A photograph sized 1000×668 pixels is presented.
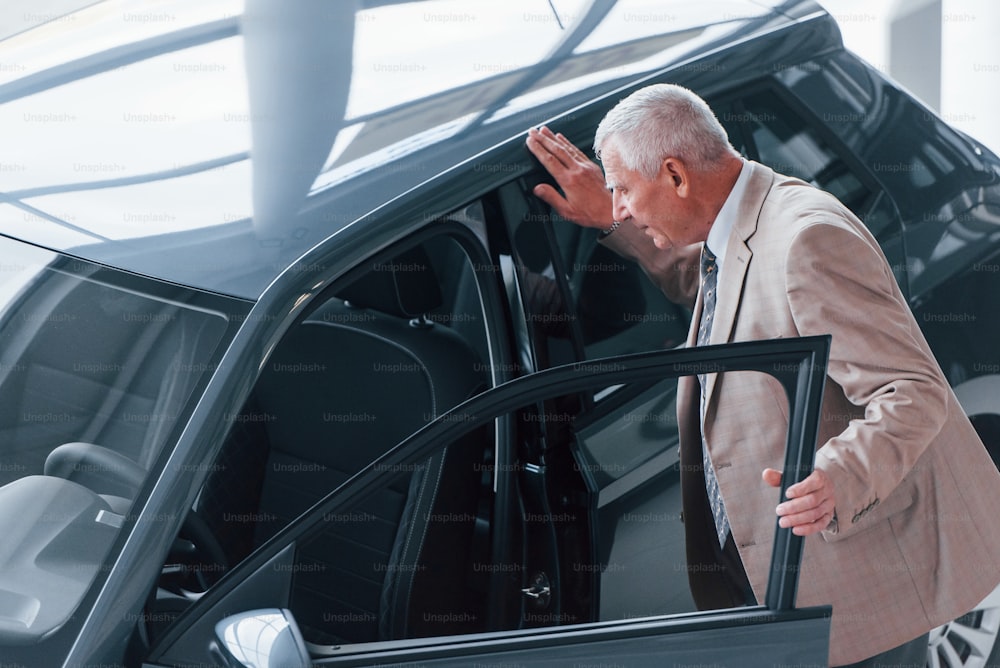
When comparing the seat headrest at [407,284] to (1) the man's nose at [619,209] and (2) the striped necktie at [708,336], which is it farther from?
(2) the striped necktie at [708,336]

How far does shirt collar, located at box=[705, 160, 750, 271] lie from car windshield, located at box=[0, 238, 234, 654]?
2.77ft

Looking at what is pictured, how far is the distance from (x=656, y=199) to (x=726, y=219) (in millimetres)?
128

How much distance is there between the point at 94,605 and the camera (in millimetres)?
1464

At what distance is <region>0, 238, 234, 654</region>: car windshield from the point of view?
1.56 meters

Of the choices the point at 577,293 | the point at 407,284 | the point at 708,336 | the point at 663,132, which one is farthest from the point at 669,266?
the point at 407,284

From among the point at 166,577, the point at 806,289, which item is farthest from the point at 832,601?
the point at 166,577

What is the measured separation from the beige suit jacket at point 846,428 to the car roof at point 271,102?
47 cm

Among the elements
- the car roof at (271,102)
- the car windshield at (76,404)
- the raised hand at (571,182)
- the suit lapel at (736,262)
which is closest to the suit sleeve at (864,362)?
the suit lapel at (736,262)

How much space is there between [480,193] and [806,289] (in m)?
0.55

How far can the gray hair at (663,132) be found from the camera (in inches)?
70.1

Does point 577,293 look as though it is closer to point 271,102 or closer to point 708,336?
point 708,336

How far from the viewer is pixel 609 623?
4.73 ft

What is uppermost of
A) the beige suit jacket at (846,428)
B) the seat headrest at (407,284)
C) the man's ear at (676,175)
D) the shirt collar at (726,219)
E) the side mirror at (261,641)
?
the man's ear at (676,175)

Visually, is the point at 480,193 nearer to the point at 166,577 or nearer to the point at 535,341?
the point at 535,341
